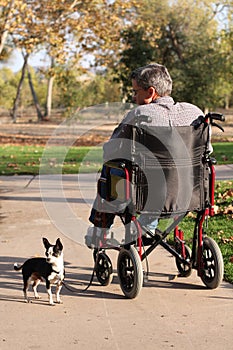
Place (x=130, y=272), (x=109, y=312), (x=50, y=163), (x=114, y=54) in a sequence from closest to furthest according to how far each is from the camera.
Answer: (x=109, y=312) → (x=130, y=272) → (x=50, y=163) → (x=114, y=54)

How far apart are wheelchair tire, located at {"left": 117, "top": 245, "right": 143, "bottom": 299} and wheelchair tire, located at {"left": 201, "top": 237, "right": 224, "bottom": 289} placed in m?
0.58

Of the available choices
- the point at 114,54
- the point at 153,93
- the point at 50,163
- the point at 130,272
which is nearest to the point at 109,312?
the point at 130,272

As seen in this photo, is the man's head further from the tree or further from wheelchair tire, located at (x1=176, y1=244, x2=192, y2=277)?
the tree

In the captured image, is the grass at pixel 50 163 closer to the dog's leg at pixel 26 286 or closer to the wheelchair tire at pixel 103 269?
the wheelchair tire at pixel 103 269

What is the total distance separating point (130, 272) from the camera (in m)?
4.70

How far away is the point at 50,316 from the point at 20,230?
2794mm

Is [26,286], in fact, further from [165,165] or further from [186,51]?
[186,51]

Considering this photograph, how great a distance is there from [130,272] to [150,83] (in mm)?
1418

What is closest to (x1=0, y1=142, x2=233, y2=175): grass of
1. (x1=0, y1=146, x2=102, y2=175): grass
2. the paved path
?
(x1=0, y1=146, x2=102, y2=175): grass

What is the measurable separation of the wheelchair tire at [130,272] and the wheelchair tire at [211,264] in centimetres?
58

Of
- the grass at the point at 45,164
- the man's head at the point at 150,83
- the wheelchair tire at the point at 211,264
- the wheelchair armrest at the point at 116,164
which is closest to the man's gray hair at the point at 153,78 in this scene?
the man's head at the point at 150,83

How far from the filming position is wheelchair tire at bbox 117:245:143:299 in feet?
14.9

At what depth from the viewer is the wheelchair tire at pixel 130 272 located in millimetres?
4543

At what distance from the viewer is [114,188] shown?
4.76 metres
